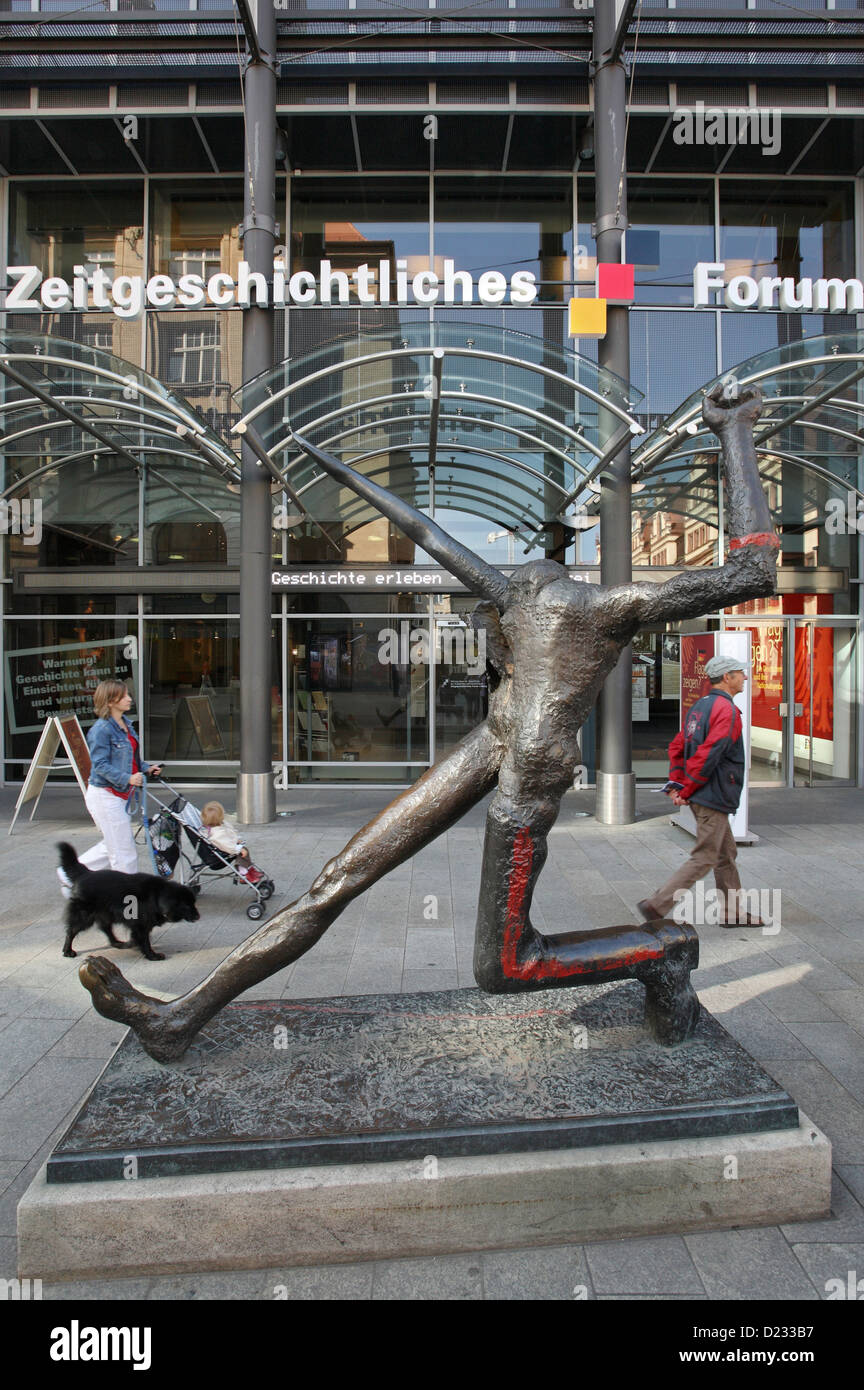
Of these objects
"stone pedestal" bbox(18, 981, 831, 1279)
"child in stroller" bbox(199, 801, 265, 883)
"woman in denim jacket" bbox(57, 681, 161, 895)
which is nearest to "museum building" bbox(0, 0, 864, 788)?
"child in stroller" bbox(199, 801, 265, 883)

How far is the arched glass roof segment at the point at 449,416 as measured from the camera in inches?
313

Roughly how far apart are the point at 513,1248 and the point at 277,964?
47.4 inches

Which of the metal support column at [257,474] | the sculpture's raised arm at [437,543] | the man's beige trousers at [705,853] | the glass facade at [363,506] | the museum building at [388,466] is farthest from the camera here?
the glass facade at [363,506]

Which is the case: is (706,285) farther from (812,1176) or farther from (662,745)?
(812,1176)

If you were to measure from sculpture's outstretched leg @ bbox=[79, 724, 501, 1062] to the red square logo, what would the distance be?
7.79 m

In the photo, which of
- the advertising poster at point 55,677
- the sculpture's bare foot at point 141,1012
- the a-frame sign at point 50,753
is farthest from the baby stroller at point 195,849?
the advertising poster at point 55,677

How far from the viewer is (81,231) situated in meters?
12.7

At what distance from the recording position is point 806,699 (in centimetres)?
1274

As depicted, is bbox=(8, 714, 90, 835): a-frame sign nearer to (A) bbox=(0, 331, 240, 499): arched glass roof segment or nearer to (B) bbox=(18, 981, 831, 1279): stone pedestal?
(A) bbox=(0, 331, 240, 499): arched glass roof segment

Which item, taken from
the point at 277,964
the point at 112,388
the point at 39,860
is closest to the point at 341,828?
the point at 39,860

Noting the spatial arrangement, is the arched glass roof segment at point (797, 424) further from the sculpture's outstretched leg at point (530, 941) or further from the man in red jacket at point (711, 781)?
the sculpture's outstretched leg at point (530, 941)

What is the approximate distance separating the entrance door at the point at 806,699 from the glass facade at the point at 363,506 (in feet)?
0.18

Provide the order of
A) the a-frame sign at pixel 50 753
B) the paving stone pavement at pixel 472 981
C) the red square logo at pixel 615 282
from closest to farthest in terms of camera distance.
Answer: the paving stone pavement at pixel 472 981 < the a-frame sign at pixel 50 753 < the red square logo at pixel 615 282

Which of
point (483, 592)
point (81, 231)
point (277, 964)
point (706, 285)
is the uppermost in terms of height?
point (81, 231)
